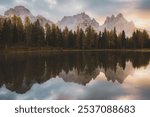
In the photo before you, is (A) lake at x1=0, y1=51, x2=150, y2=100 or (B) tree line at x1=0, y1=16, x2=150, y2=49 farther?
(B) tree line at x1=0, y1=16, x2=150, y2=49

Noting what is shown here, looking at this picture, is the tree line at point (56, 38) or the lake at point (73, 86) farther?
the tree line at point (56, 38)

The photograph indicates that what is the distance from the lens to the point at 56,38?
8138cm

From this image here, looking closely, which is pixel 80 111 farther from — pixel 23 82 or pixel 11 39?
pixel 11 39

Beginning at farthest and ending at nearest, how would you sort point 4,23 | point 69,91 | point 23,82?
point 4,23 < point 23,82 < point 69,91

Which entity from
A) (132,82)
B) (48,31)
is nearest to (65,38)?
(48,31)

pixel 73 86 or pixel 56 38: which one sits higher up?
pixel 56 38

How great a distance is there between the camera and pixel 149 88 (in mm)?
13500

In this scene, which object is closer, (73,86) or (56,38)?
(73,86)

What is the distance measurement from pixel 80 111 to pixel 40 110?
1040 millimetres

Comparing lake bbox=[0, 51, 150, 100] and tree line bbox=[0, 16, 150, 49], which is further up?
tree line bbox=[0, 16, 150, 49]

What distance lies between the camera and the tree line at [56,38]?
64812mm

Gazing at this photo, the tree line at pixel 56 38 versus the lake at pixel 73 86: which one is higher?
the tree line at pixel 56 38

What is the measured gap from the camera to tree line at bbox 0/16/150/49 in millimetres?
64812

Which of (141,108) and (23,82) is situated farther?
(23,82)
